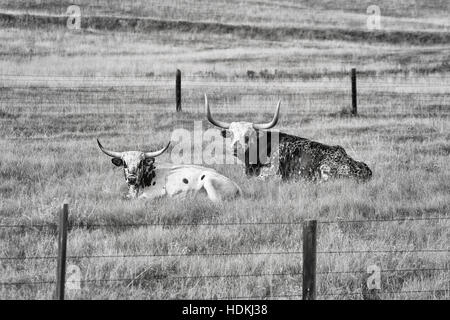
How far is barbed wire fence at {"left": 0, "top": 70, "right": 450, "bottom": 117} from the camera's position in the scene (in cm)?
2136

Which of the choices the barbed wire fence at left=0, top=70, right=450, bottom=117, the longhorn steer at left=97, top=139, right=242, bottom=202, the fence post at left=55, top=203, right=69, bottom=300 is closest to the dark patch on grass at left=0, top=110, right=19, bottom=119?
the barbed wire fence at left=0, top=70, right=450, bottom=117

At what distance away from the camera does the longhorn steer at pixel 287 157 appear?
12.5 metres

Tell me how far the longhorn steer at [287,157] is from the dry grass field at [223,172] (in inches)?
14.2

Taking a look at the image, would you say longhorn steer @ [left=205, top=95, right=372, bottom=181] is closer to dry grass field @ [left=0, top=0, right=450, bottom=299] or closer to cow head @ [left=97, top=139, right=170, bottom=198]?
dry grass field @ [left=0, top=0, right=450, bottom=299]

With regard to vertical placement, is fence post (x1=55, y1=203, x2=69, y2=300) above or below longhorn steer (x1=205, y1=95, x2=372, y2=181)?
below


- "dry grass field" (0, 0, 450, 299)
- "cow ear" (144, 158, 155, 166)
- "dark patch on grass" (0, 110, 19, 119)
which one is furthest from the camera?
"dark patch on grass" (0, 110, 19, 119)

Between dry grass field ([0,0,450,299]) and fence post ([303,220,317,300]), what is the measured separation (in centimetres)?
92

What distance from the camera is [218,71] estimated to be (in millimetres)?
31578

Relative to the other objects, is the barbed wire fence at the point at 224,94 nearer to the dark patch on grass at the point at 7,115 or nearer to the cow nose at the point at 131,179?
the dark patch on grass at the point at 7,115

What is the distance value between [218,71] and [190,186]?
20.6 m

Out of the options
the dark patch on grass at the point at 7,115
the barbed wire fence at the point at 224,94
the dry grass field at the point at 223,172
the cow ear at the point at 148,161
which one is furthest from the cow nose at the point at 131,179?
the barbed wire fence at the point at 224,94

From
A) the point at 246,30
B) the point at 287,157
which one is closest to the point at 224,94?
the point at 287,157
